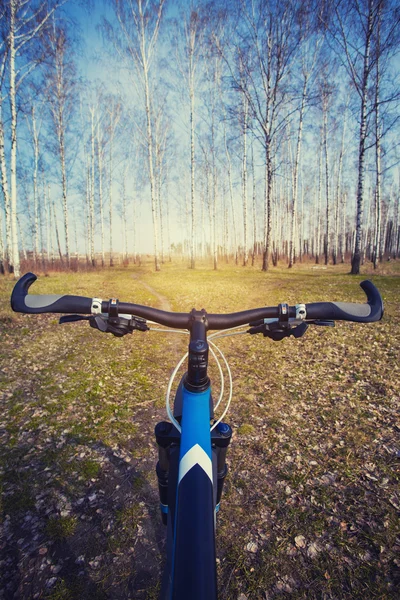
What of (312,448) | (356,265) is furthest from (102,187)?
(312,448)

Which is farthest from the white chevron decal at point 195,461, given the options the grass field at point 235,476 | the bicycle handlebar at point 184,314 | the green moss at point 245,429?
the green moss at point 245,429

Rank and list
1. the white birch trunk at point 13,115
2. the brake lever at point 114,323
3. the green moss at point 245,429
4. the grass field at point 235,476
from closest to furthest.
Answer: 1. the brake lever at point 114,323
2. the grass field at point 235,476
3. the green moss at point 245,429
4. the white birch trunk at point 13,115

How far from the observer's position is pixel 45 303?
144 centimetres

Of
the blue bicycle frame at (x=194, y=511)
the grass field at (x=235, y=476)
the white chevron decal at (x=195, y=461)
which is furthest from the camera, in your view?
the grass field at (x=235, y=476)

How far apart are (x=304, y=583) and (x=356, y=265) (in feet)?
52.8

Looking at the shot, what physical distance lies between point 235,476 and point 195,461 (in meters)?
Result: 2.31

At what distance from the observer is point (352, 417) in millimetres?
3852

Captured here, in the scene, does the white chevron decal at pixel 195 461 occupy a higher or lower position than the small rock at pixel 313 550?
higher

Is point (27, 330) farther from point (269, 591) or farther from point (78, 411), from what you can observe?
point (269, 591)

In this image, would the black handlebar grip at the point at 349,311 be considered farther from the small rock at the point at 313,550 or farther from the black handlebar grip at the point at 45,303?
the small rock at the point at 313,550

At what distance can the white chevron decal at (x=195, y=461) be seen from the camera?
3.61 ft

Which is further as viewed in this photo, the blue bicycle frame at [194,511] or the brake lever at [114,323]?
the brake lever at [114,323]

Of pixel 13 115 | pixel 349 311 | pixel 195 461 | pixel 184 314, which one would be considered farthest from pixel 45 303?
pixel 13 115

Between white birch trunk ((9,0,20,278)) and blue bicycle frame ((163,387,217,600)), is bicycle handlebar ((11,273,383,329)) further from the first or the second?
white birch trunk ((9,0,20,278))
